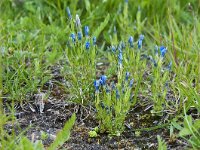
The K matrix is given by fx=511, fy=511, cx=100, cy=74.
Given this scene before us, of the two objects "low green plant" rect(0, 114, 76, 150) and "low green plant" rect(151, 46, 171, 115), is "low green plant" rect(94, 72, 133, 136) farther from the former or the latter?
"low green plant" rect(0, 114, 76, 150)

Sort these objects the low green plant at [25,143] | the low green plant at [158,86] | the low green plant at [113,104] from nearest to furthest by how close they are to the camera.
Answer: the low green plant at [25,143], the low green plant at [113,104], the low green plant at [158,86]

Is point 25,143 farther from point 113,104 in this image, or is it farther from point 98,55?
point 98,55

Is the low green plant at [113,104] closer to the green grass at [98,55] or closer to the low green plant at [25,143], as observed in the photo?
the green grass at [98,55]

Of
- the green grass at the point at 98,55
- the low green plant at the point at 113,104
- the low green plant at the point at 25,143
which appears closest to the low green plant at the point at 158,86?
the green grass at the point at 98,55

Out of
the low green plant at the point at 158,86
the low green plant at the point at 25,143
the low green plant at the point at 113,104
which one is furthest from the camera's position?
the low green plant at the point at 158,86

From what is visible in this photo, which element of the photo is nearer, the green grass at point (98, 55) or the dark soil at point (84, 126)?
the dark soil at point (84, 126)

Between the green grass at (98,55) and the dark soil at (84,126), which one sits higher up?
the green grass at (98,55)

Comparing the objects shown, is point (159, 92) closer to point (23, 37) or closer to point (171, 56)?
point (171, 56)

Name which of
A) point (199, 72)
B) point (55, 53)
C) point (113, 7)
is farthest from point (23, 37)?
point (199, 72)

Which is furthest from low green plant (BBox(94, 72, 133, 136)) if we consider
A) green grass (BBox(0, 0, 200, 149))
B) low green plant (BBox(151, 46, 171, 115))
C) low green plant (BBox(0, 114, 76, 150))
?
low green plant (BBox(0, 114, 76, 150))
